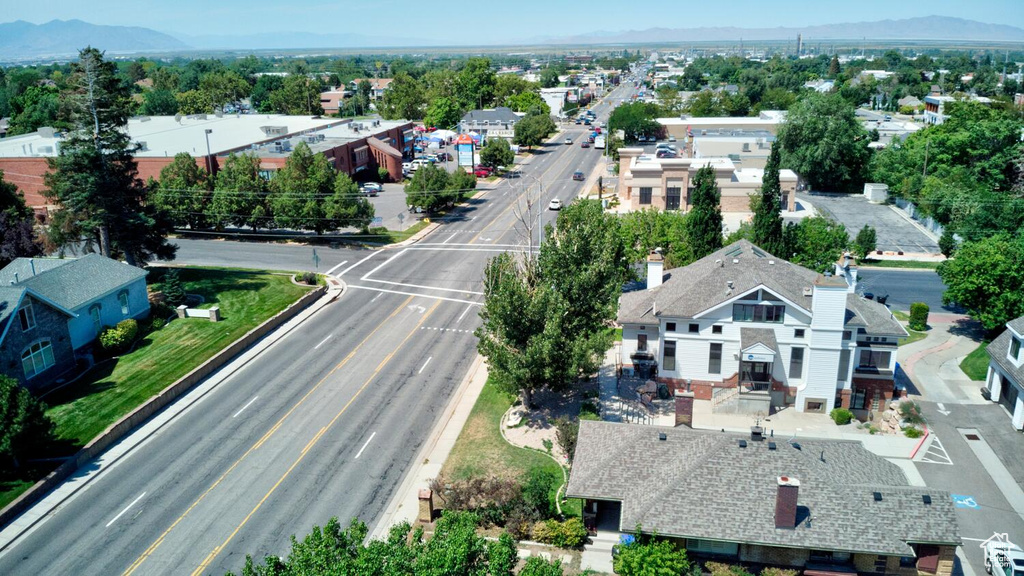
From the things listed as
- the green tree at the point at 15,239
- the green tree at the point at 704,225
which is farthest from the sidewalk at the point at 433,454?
the green tree at the point at 15,239

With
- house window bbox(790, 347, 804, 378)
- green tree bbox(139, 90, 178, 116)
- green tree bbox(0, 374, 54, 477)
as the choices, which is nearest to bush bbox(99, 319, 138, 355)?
green tree bbox(0, 374, 54, 477)

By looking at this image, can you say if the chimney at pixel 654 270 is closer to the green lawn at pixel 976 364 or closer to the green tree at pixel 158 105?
the green lawn at pixel 976 364

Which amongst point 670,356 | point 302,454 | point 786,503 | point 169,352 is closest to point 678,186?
point 670,356

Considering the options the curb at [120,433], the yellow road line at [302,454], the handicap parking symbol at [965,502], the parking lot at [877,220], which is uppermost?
the curb at [120,433]

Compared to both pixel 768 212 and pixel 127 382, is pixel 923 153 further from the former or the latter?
pixel 127 382

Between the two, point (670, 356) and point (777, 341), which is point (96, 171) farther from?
point (777, 341)

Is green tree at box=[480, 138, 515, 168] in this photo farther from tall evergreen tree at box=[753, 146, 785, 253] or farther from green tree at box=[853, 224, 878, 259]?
tall evergreen tree at box=[753, 146, 785, 253]

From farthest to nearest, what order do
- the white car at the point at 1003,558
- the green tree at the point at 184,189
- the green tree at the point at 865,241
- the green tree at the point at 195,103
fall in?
the green tree at the point at 195,103
the green tree at the point at 184,189
the green tree at the point at 865,241
the white car at the point at 1003,558
